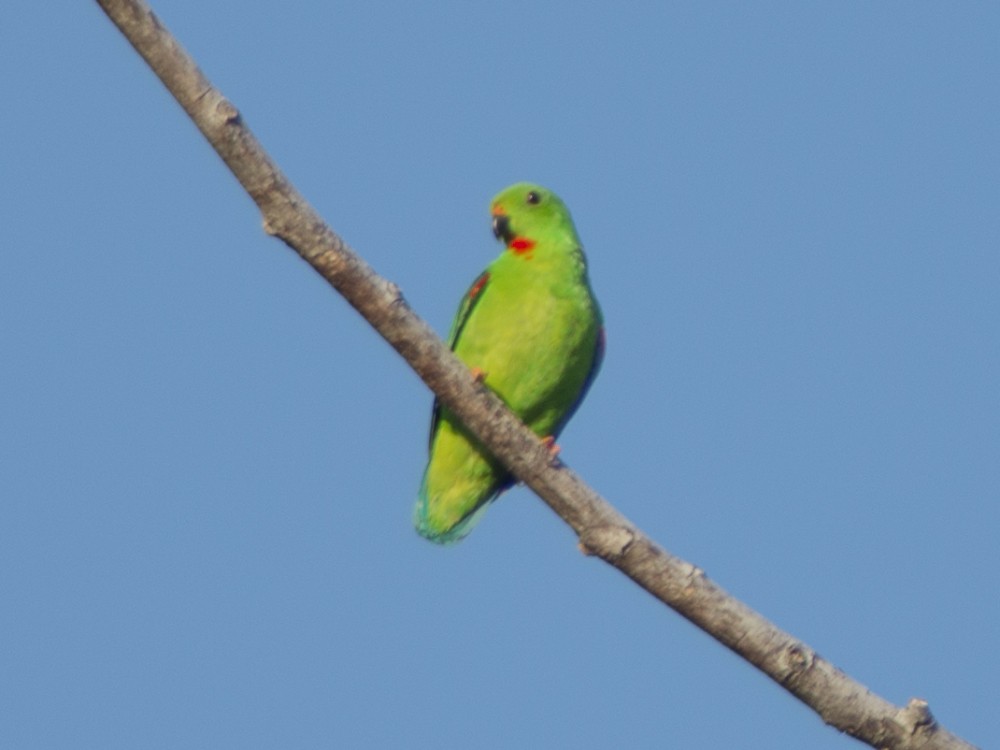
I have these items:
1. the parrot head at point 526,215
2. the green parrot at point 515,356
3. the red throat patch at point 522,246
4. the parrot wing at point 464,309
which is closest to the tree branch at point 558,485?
the green parrot at point 515,356

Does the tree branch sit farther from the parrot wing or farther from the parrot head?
the parrot head

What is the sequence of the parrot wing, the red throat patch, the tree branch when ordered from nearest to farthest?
the tree branch, the parrot wing, the red throat patch

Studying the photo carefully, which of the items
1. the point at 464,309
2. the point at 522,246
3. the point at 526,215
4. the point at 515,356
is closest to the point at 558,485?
the point at 515,356

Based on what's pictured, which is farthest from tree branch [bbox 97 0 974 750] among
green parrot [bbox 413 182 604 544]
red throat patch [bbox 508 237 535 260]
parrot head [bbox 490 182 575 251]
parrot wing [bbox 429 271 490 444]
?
parrot head [bbox 490 182 575 251]

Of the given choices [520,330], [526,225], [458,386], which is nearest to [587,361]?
[520,330]

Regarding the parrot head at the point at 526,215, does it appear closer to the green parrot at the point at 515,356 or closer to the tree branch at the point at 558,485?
the green parrot at the point at 515,356

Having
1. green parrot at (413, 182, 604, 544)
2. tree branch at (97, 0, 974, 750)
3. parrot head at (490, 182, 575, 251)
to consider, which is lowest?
tree branch at (97, 0, 974, 750)

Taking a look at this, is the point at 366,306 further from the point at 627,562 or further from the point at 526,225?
the point at 526,225
